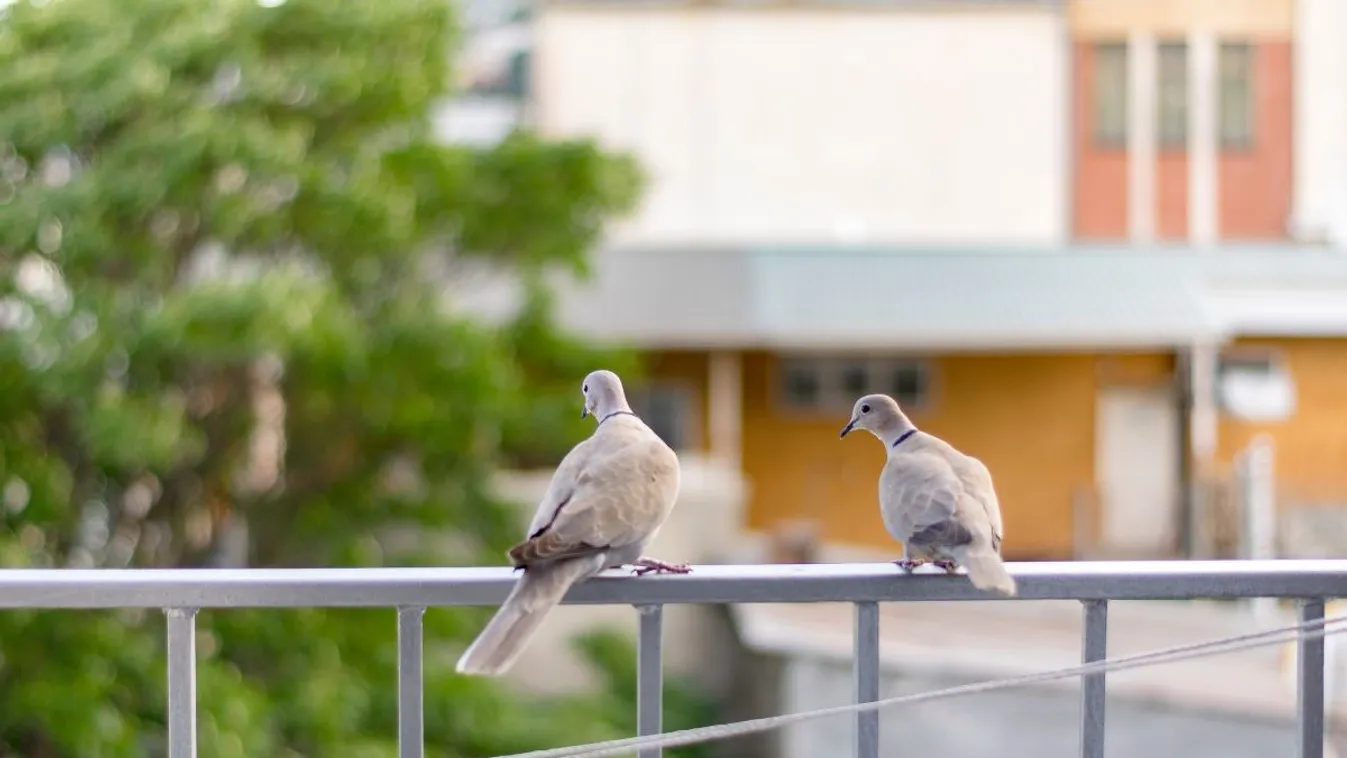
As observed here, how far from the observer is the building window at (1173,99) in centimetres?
1271

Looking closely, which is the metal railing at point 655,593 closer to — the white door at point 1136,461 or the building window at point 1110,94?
the white door at point 1136,461

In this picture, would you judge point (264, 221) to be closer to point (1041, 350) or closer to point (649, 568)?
point (649, 568)

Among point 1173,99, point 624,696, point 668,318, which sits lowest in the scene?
point 624,696

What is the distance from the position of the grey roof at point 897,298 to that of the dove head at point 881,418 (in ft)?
30.6

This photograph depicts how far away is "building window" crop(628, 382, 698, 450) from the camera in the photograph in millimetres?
12383

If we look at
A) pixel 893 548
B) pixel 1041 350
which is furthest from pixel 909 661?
pixel 1041 350

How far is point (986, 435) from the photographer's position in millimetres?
12547

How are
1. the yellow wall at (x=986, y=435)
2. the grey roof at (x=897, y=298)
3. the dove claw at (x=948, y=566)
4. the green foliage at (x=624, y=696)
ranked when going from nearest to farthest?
the dove claw at (x=948, y=566)
the green foliage at (x=624, y=696)
the grey roof at (x=897, y=298)
the yellow wall at (x=986, y=435)

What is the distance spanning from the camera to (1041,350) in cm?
1233

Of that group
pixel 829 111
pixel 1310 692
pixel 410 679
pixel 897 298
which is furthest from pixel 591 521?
pixel 829 111

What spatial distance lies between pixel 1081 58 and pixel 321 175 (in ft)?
26.5

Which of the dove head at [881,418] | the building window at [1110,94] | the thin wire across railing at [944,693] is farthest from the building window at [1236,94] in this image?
the thin wire across railing at [944,693]

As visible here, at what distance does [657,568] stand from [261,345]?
449cm

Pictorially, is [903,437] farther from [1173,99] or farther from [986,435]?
[1173,99]
